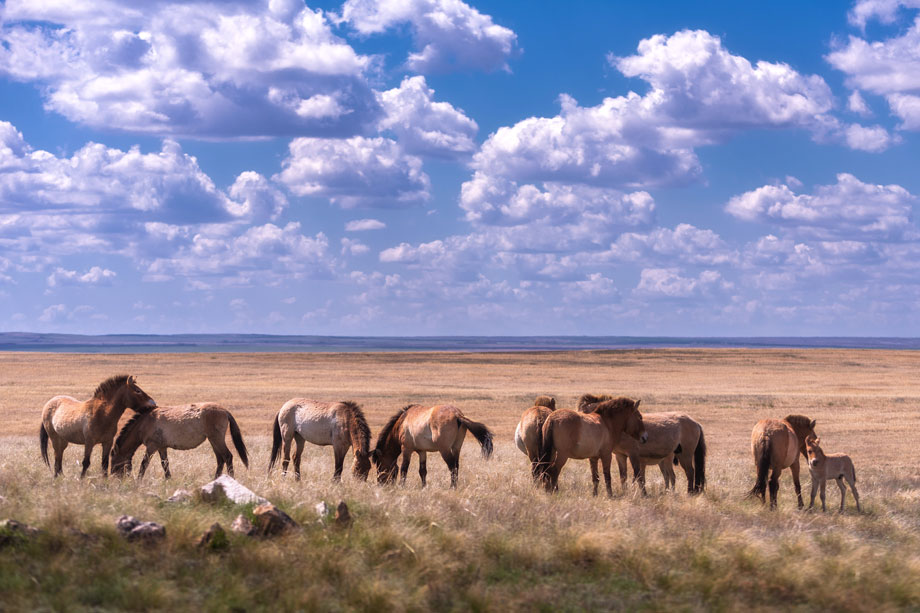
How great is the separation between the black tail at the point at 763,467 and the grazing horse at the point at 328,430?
6.45 meters

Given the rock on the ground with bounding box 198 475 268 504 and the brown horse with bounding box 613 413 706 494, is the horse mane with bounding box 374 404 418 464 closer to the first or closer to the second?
the brown horse with bounding box 613 413 706 494

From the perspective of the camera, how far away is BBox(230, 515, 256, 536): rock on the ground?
356 inches

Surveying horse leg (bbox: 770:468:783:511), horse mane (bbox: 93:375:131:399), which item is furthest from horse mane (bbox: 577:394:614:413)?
horse mane (bbox: 93:375:131:399)

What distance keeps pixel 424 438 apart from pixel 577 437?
2631 millimetres

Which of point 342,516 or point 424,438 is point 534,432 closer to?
point 424,438

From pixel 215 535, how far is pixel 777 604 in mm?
5493

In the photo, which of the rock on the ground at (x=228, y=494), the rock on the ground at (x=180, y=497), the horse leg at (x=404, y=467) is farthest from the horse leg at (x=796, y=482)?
the rock on the ground at (x=180, y=497)

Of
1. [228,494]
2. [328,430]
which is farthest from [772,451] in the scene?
[228,494]

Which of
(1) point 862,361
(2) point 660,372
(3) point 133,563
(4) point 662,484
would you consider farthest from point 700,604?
(1) point 862,361

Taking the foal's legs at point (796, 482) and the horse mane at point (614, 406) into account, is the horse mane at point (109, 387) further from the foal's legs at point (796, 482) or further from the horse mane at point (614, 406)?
the foal's legs at point (796, 482)

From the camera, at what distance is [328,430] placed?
1558cm

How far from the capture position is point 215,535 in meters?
8.77

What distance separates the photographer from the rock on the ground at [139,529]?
28.6ft

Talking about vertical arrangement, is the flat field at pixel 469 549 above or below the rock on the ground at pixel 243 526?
below
